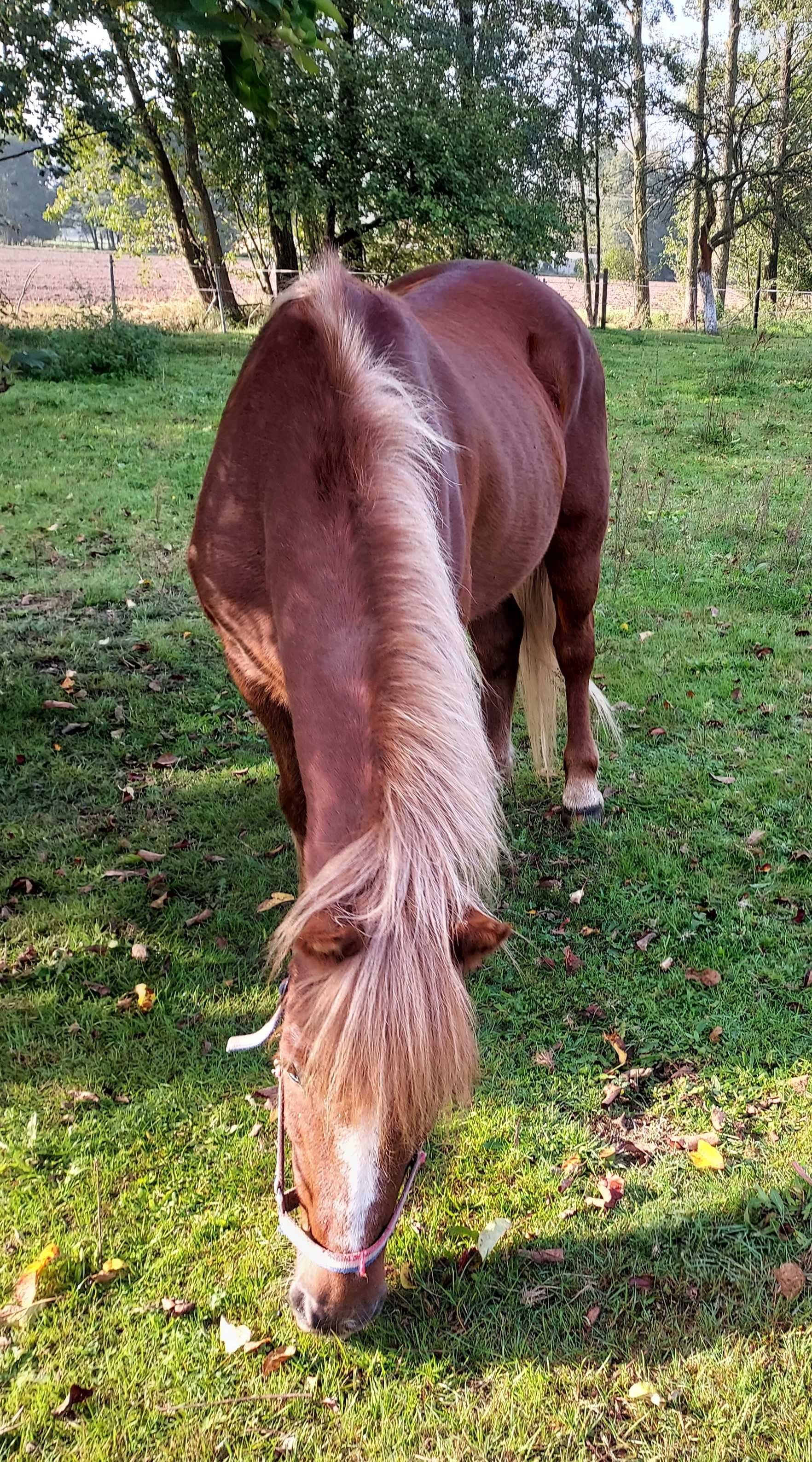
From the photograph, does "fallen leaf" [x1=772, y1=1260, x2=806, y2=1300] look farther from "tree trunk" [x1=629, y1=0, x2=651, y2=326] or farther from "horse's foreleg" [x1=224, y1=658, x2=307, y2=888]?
"tree trunk" [x1=629, y1=0, x2=651, y2=326]

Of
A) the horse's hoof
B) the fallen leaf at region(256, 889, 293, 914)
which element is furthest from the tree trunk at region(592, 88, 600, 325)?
the fallen leaf at region(256, 889, 293, 914)

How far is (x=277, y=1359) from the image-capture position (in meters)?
1.99

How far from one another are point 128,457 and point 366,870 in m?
8.84

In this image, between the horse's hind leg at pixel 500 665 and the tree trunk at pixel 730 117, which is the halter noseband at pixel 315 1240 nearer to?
the horse's hind leg at pixel 500 665

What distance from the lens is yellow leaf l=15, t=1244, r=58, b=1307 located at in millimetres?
2096

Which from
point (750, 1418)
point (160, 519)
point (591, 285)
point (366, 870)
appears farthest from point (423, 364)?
point (591, 285)

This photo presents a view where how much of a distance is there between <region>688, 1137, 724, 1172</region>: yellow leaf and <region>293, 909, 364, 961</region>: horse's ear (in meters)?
1.61

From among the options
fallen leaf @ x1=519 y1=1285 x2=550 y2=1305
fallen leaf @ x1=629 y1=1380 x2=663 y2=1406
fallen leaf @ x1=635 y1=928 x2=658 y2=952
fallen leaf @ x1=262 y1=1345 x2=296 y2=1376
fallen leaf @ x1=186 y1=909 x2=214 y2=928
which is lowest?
fallen leaf @ x1=629 y1=1380 x2=663 y2=1406

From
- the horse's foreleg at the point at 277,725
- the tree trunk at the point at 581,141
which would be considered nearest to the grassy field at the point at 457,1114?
the horse's foreleg at the point at 277,725

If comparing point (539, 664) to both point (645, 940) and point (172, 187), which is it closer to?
point (645, 940)

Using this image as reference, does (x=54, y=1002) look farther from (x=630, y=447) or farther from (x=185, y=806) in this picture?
(x=630, y=447)

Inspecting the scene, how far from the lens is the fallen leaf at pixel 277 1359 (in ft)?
6.49

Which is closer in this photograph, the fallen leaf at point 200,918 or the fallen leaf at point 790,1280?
the fallen leaf at point 790,1280

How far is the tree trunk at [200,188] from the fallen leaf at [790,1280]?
19.4m
